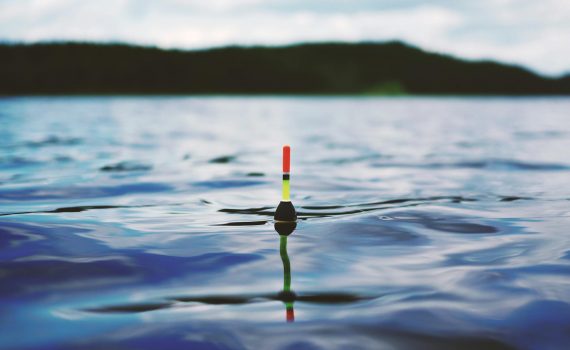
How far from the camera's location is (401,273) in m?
6.29

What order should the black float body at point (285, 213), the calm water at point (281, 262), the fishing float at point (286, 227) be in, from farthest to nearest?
the black float body at point (285, 213), the fishing float at point (286, 227), the calm water at point (281, 262)

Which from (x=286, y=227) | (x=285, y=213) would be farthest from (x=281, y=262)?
(x=285, y=213)

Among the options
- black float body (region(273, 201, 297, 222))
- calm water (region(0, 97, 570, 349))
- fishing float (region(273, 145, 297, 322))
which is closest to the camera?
calm water (region(0, 97, 570, 349))

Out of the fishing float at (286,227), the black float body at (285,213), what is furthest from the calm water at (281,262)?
the black float body at (285,213)

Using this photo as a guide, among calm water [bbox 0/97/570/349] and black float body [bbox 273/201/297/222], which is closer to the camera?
calm water [bbox 0/97/570/349]

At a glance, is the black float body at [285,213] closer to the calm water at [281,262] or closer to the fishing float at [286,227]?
the fishing float at [286,227]

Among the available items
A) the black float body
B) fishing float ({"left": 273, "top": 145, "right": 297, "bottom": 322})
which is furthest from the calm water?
the black float body

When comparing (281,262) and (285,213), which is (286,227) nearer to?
(285,213)

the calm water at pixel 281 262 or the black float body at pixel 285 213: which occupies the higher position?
the black float body at pixel 285 213

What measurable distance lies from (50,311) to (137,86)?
158 metres

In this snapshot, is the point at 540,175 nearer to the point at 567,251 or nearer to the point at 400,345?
the point at 567,251

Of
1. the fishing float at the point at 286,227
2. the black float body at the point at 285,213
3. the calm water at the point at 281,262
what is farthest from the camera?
the black float body at the point at 285,213

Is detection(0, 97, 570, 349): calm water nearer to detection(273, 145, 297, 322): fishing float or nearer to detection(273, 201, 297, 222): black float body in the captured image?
detection(273, 145, 297, 322): fishing float

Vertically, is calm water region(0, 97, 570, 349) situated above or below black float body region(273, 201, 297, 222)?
below
